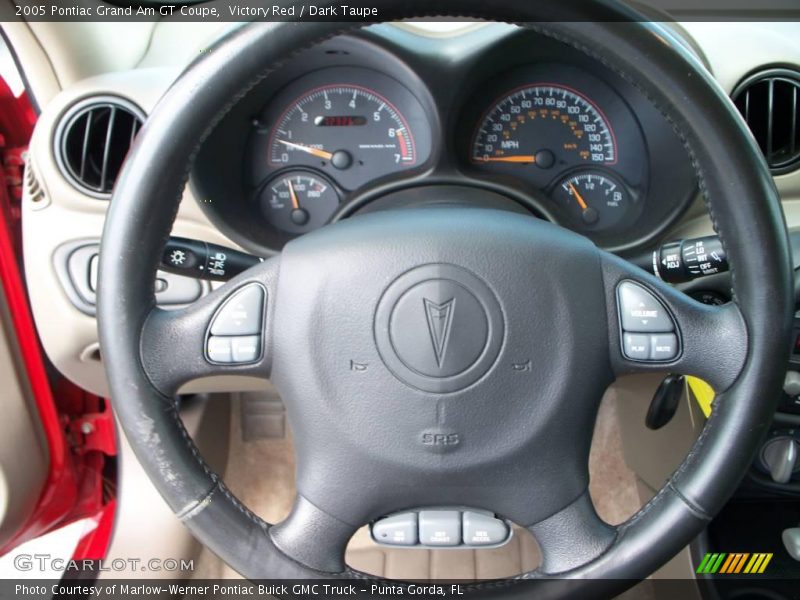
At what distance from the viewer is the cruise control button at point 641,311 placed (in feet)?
2.65

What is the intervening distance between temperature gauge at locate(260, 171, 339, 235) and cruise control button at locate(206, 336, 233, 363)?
1.84 ft

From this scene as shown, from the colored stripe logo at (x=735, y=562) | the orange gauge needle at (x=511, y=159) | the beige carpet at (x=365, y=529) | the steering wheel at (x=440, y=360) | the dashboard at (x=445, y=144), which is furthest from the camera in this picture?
the beige carpet at (x=365, y=529)

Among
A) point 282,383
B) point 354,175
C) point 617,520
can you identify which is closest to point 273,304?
point 282,383

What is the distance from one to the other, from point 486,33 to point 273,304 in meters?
0.58

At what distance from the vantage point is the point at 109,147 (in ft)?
4.09

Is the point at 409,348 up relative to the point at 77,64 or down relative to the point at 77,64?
down

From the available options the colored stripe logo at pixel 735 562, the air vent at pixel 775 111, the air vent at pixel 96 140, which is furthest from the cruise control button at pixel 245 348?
the colored stripe logo at pixel 735 562

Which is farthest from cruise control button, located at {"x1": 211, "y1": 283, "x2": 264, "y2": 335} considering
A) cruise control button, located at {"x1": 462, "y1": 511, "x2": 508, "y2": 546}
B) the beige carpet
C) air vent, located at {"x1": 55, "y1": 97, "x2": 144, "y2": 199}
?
the beige carpet

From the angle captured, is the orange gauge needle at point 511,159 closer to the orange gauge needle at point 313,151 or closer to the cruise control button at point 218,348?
the orange gauge needle at point 313,151

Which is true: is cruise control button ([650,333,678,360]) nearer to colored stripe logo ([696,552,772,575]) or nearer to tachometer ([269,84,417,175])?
tachometer ([269,84,417,175])

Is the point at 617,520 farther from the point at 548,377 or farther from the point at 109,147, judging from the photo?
the point at 109,147

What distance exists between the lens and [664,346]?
0.81 metres

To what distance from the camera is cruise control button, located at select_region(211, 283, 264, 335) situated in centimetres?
82

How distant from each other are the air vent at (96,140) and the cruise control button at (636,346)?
0.84 m
